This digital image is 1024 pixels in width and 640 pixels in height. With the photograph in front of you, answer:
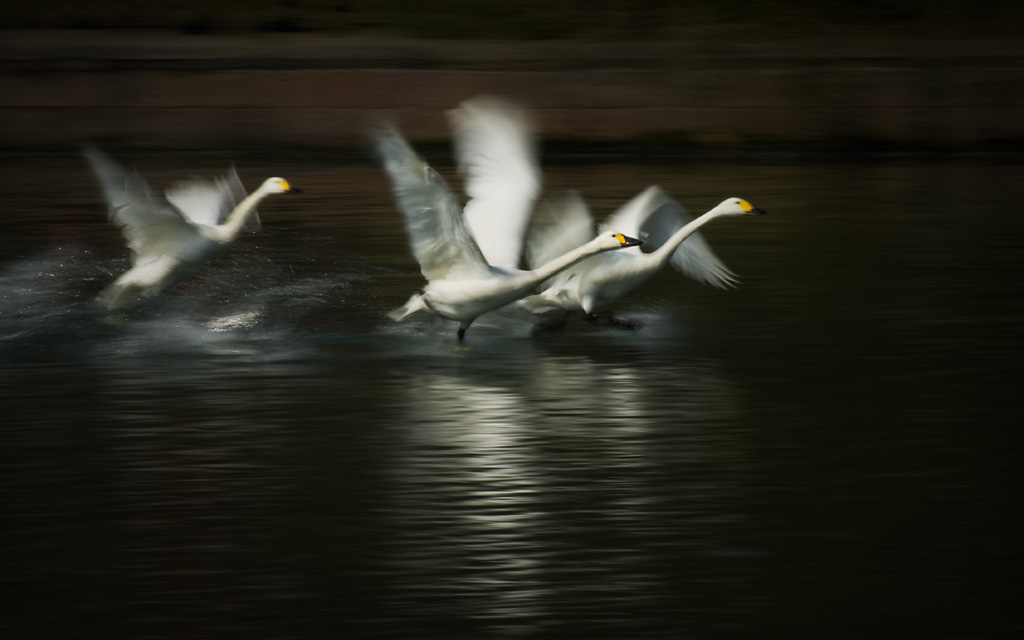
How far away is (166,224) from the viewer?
11.9 m

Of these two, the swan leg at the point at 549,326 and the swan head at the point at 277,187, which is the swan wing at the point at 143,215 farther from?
the swan leg at the point at 549,326

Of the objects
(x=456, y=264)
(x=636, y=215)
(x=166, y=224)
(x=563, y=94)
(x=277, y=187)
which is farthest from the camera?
(x=563, y=94)

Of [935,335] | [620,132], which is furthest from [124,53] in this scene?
[935,335]

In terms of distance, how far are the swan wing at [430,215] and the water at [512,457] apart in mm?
596

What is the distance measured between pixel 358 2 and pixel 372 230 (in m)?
15.0

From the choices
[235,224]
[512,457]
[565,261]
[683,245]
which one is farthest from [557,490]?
[235,224]

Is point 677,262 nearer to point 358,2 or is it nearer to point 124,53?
point 124,53

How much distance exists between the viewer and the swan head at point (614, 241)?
10.7m

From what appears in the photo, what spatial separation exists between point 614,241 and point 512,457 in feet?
9.06

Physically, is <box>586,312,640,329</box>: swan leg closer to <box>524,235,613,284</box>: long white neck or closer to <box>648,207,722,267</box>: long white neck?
<box>648,207,722,267</box>: long white neck

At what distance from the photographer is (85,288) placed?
46.0 feet

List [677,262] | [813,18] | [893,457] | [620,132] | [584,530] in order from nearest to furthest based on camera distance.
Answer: [584,530] < [893,457] < [677,262] < [620,132] < [813,18]

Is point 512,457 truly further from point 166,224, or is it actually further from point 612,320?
point 166,224

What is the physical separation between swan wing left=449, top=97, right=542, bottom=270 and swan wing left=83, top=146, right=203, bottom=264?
1.89 meters
